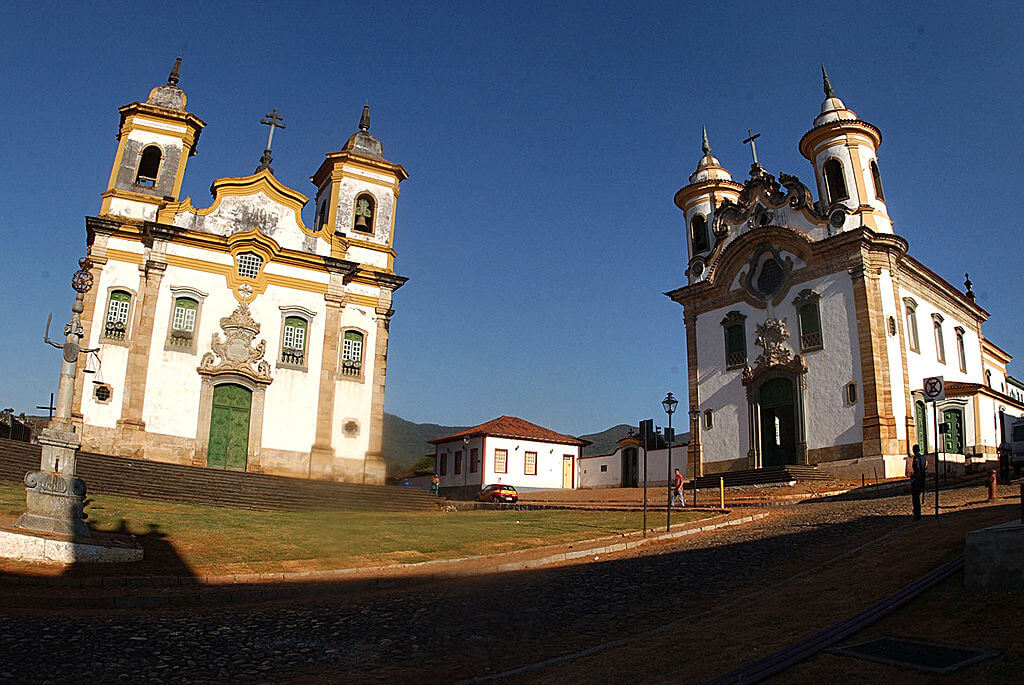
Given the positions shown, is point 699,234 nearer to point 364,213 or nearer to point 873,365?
point 873,365

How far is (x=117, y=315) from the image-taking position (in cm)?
2456

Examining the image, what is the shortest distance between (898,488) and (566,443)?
23275 mm

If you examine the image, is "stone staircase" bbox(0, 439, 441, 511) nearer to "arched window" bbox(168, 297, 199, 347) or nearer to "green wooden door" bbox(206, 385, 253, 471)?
"green wooden door" bbox(206, 385, 253, 471)

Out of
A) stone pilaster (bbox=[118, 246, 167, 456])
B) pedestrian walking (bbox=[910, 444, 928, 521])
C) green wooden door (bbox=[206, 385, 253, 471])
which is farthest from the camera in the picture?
green wooden door (bbox=[206, 385, 253, 471])

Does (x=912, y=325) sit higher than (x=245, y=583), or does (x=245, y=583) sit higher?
(x=912, y=325)

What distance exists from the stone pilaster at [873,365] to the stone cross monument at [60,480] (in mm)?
23558

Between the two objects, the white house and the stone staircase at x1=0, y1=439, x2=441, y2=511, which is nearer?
the stone staircase at x1=0, y1=439, x2=441, y2=511

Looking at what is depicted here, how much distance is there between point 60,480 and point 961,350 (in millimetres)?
35243

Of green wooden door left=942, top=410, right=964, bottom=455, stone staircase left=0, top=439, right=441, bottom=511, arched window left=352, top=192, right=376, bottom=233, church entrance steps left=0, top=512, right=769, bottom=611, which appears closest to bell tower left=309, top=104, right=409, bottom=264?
arched window left=352, top=192, right=376, bottom=233

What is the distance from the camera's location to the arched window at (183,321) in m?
25.1

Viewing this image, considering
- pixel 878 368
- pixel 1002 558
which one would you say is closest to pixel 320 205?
pixel 878 368

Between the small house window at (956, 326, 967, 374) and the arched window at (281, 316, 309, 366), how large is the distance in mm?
28049

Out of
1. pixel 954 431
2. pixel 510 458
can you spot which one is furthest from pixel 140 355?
pixel 954 431

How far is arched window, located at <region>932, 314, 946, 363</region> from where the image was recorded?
30.9 meters
